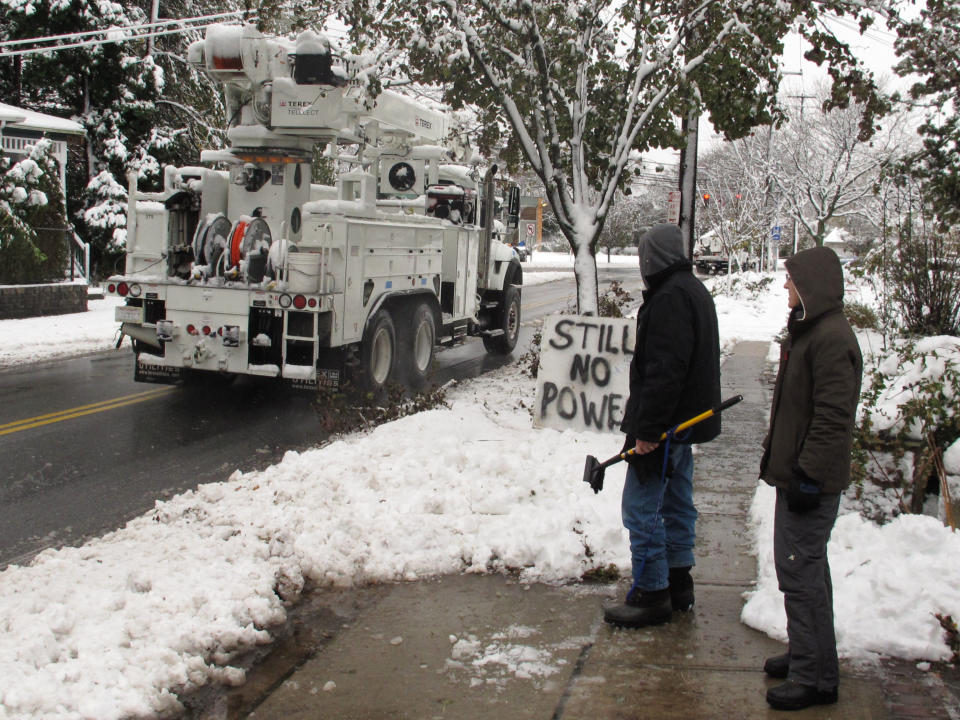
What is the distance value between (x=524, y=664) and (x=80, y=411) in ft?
24.5

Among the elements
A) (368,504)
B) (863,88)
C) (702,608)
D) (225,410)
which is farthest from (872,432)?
(225,410)

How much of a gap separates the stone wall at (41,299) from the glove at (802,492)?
58.3ft

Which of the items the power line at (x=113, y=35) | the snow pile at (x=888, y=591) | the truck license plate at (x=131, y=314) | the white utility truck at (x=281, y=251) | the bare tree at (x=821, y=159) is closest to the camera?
the snow pile at (x=888, y=591)

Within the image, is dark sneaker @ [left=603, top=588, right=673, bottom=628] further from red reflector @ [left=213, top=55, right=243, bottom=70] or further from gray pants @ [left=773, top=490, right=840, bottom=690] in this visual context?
red reflector @ [left=213, top=55, right=243, bottom=70]

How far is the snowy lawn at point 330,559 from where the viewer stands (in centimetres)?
409

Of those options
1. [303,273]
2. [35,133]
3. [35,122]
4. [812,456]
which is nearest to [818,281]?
[812,456]

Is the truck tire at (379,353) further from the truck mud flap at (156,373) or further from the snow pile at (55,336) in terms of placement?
the snow pile at (55,336)

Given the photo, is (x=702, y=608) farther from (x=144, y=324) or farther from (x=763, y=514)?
(x=144, y=324)

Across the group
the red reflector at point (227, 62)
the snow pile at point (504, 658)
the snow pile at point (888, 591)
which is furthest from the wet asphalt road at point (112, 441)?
the snow pile at point (888, 591)

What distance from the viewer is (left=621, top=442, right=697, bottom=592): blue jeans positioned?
4676 mm

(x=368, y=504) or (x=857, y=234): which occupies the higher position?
(x=857, y=234)

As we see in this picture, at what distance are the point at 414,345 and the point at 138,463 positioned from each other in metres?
4.13

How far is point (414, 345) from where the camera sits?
11625 mm

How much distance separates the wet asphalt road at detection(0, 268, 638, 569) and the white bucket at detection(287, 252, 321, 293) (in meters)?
1.42
